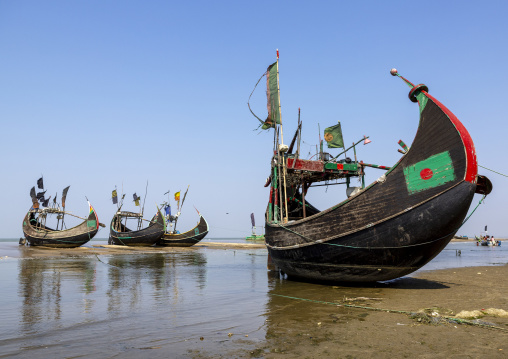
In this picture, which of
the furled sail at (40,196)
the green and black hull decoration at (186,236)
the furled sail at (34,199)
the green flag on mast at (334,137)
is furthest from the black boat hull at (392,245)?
the furled sail at (40,196)

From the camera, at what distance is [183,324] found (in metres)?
6.39

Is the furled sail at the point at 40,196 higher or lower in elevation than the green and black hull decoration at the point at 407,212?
higher

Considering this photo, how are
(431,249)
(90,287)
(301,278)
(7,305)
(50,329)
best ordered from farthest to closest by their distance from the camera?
1. (301,278)
2. (90,287)
3. (431,249)
4. (7,305)
5. (50,329)

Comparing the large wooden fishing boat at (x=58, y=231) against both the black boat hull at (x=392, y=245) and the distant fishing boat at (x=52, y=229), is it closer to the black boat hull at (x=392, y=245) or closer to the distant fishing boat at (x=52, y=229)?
the distant fishing boat at (x=52, y=229)

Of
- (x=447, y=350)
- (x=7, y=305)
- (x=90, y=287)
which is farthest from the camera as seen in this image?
(x=90, y=287)

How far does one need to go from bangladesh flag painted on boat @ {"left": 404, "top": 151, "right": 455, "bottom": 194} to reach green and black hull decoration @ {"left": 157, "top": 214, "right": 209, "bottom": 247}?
38.5m

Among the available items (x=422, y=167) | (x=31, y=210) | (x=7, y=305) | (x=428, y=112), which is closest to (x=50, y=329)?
(x=7, y=305)

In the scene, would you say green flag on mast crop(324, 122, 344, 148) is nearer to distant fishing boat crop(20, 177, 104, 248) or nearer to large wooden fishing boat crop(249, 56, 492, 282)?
large wooden fishing boat crop(249, 56, 492, 282)

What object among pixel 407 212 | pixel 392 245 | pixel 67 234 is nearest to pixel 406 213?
pixel 407 212

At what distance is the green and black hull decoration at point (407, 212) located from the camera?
8070 mm

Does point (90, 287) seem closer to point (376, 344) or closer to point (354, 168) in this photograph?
point (376, 344)

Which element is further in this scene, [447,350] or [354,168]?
[354,168]

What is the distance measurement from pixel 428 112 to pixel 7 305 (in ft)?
38.3

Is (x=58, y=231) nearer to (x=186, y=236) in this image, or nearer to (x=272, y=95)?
(x=186, y=236)
